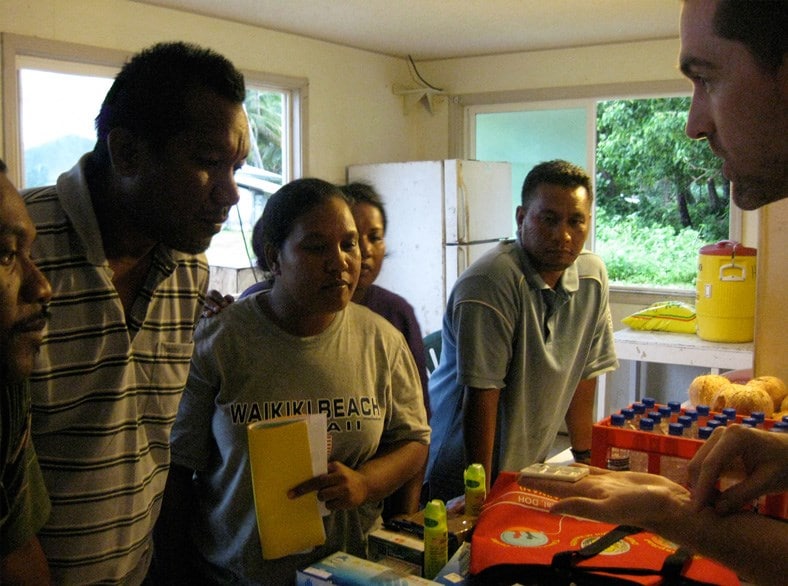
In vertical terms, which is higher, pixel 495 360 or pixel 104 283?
pixel 104 283

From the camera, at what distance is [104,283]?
1266 millimetres

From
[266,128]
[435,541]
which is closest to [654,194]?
[266,128]

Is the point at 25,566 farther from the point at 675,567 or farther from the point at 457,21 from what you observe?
the point at 457,21

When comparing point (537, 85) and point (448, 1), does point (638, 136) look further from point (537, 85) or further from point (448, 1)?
point (448, 1)

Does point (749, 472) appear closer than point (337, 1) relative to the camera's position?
Yes

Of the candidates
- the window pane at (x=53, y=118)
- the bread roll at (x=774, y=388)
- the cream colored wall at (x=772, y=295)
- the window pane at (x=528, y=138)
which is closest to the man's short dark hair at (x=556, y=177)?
the cream colored wall at (x=772, y=295)

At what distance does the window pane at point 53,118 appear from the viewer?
11.6 ft

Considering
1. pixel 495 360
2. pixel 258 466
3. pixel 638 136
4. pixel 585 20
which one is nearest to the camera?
pixel 258 466

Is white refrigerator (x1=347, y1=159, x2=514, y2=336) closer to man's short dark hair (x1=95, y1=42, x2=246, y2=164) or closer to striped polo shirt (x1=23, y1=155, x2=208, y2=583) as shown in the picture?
man's short dark hair (x1=95, y1=42, x2=246, y2=164)

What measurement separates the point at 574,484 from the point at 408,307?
102cm

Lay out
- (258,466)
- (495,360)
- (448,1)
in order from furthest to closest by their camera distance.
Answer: (448,1)
(495,360)
(258,466)

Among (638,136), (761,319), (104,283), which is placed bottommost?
(761,319)

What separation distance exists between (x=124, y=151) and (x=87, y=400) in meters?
0.42

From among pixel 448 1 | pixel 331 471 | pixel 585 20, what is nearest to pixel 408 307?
pixel 331 471
